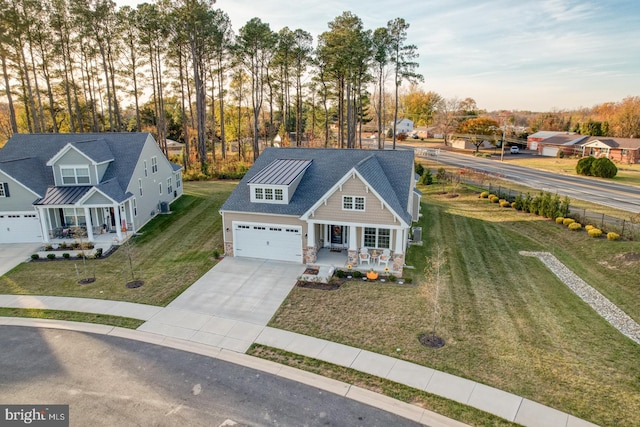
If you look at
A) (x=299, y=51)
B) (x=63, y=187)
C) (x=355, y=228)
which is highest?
(x=299, y=51)

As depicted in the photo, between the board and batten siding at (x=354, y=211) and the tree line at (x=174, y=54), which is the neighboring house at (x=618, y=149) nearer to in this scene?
the tree line at (x=174, y=54)

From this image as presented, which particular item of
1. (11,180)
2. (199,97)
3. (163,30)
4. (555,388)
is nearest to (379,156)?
(555,388)

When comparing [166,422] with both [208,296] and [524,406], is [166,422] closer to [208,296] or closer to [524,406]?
[208,296]

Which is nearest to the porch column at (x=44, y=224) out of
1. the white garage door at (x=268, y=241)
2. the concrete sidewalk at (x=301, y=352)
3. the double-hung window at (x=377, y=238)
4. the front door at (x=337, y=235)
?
the concrete sidewalk at (x=301, y=352)

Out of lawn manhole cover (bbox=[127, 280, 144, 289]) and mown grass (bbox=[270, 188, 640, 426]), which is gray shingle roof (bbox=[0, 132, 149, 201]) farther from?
mown grass (bbox=[270, 188, 640, 426])

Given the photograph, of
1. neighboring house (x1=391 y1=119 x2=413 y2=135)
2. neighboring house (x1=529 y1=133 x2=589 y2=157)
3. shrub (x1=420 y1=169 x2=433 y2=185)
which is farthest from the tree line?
neighboring house (x1=391 y1=119 x2=413 y2=135)

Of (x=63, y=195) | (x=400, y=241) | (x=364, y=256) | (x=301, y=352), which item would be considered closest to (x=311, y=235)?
(x=364, y=256)
